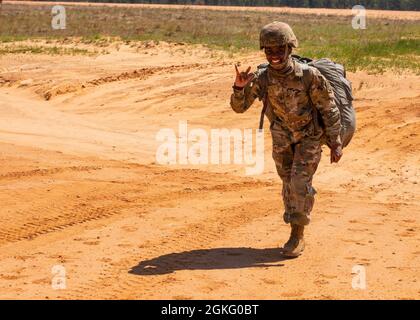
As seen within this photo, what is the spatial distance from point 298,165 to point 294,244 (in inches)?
26.9

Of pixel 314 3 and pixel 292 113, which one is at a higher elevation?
pixel 292 113

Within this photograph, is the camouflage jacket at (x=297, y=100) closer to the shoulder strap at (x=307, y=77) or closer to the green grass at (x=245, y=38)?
the shoulder strap at (x=307, y=77)

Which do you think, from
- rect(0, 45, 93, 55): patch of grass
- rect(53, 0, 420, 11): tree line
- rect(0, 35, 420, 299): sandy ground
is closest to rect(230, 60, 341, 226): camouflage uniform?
rect(0, 35, 420, 299): sandy ground

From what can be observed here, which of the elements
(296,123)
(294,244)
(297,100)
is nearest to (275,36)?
(297,100)

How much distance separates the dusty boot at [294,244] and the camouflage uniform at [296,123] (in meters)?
0.11

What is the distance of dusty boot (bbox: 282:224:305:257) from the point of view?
303 inches

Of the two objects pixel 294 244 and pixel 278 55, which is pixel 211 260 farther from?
pixel 278 55

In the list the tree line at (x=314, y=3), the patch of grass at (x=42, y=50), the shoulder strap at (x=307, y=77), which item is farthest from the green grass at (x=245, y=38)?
the tree line at (x=314, y=3)

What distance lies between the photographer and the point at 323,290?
673cm

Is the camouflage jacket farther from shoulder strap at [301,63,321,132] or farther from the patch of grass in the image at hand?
the patch of grass

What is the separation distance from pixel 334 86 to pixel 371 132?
600 cm

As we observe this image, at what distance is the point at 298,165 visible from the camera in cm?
752

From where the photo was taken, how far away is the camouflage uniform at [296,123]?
733 cm

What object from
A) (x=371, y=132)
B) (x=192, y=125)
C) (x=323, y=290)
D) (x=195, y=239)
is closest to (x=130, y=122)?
(x=192, y=125)
